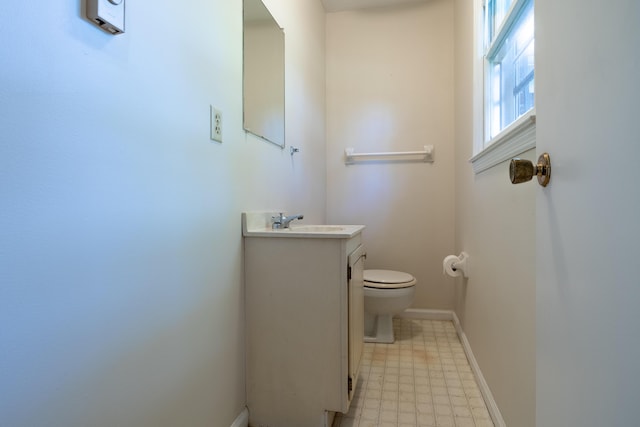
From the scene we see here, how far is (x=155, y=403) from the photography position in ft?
2.83

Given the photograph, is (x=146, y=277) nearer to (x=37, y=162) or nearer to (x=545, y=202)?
(x=37, y=162)

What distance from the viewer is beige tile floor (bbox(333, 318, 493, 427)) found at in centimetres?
141

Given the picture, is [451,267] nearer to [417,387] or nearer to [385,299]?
[385,299]

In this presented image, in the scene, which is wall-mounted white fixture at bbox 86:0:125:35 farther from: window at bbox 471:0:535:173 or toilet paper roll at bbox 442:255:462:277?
toilet paper roll at bbox 442:255:462:277

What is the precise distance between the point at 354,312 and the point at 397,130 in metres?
1.77

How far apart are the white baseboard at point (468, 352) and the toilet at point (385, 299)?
42cm

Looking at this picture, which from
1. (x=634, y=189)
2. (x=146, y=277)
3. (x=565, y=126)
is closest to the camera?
(x=634, y=189)

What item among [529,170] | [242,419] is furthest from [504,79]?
[242,419]

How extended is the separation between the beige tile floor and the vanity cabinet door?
→ 184mm

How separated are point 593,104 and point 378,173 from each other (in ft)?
7.50

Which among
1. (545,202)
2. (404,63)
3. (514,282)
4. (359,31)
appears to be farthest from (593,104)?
(359,31)

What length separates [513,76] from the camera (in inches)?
57.2

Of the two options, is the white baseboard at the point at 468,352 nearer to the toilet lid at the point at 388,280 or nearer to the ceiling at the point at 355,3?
the toilet lid at the point at 388,280

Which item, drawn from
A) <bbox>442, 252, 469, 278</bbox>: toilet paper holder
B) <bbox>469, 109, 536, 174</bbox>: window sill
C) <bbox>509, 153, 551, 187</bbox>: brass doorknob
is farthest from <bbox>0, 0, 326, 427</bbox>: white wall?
<bbox>442, 252, 469, 278</bbox>: toilet paper holder
